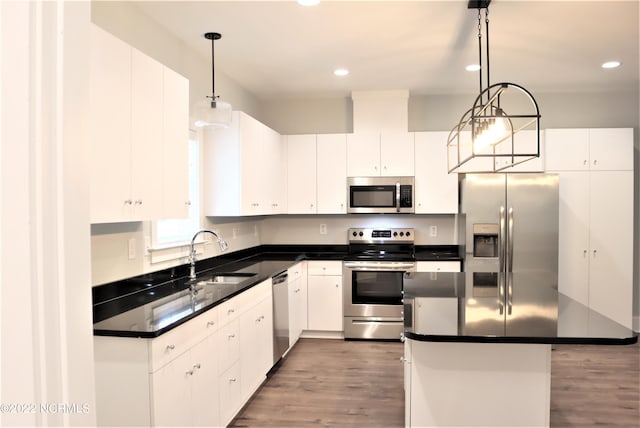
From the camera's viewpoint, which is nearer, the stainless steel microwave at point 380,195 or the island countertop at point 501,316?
the island countertop at point 501,316

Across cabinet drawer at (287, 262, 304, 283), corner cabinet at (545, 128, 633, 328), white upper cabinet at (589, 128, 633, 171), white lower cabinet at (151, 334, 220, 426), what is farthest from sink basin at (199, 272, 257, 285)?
white upper cabinet at (589, 128, 633, 171)

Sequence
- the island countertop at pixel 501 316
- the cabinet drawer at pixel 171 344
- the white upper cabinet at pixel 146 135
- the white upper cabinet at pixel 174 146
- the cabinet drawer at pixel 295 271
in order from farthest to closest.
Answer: the cabinet drawer at pixel 295 271 < the white upper cabinet at pixel 174 146 < the white upper cabinet at pixel 146 135 < the cabinet drawer at pixel 171 344 < the island countertop at pixel 501 316

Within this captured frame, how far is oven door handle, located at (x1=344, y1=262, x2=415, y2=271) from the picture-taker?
190 inches

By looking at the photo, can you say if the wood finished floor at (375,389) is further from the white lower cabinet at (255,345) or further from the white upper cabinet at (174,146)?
the white upper cabinet at (174,146)

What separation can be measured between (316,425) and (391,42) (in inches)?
109

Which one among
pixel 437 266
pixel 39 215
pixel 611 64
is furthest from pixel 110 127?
pixel 611 64

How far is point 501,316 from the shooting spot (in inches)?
85.2

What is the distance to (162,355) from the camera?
2.03 meters

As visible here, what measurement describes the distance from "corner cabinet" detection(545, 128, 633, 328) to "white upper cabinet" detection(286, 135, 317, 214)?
2.48m

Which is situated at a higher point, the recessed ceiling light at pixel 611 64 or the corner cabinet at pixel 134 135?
the recessed ceiling light at pixel 611 64

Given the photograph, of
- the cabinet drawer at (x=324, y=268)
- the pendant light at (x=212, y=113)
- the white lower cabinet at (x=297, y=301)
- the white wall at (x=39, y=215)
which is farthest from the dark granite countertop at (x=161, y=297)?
the white wall at (x=39, y=215)

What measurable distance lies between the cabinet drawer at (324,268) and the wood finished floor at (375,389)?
756 millimetres

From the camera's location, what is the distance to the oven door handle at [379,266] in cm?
483

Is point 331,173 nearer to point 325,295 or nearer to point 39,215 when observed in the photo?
point 325,295
